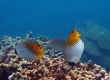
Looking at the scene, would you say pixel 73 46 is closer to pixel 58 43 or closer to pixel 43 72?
pixel 43 72

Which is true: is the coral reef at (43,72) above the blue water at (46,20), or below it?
below

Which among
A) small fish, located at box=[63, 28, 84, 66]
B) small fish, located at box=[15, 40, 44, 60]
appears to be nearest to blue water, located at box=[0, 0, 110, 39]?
small fish, located at box=[15, 40, 44, 60]

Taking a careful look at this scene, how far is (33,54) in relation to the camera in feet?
10.1

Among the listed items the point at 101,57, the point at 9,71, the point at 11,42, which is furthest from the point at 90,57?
the point at 9,71

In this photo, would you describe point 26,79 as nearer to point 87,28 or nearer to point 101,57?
point 101,57

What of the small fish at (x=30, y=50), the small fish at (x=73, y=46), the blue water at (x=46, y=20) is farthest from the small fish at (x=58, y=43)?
the blue water at (x=46, y=20)

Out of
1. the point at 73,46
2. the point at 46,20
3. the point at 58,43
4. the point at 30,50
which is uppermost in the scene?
the point at 46,20

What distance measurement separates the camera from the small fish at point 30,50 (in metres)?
3.00

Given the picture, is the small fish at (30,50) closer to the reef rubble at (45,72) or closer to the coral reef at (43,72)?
the reef rubble at (45,72)

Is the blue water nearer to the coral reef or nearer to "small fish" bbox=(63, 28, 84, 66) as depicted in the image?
the coral reef

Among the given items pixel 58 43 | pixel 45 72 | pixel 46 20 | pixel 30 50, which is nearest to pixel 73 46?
pixel 30 50

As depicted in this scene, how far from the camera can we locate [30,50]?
3.09 meters

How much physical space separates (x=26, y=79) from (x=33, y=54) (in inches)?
30.9

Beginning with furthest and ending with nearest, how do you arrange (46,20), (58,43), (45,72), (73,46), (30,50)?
1. (46,20)
2. (58,43)
3. (45,72)
4. (30,50)
5. (73,46)
